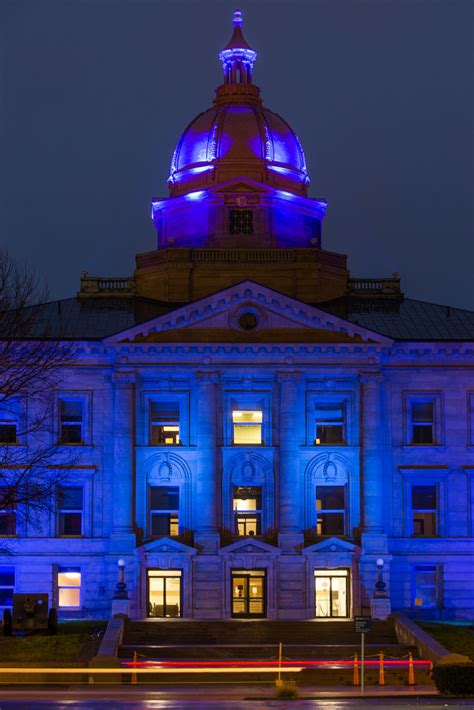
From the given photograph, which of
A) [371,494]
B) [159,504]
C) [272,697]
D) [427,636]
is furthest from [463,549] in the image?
[272,697]

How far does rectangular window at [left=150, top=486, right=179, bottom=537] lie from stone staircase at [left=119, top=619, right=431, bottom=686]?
5567mm

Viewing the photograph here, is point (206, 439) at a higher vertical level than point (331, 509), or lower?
higher

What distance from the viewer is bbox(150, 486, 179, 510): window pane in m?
72.4

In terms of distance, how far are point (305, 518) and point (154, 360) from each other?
11433 millimetres

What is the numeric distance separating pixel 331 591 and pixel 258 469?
7.35 metres

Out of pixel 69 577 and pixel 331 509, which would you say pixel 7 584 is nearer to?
pixel 69 577

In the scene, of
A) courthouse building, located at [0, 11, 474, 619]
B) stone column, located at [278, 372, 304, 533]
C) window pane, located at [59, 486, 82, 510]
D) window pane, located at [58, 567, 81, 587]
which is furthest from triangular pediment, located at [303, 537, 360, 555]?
window pane, located at [59, 486, 82, 510]

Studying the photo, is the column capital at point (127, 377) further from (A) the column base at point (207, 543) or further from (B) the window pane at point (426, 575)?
(B) the window pane at point (426, 575)

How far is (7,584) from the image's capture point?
235 feet

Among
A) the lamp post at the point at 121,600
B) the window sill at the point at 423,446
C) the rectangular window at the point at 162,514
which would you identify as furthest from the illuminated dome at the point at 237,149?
the lamp post at the point at 121,600

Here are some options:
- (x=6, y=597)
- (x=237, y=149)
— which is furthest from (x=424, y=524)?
(x=237, y=149)

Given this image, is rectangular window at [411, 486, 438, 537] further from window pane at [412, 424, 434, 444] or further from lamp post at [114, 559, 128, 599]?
lamp post at [114, 559, 128, 599]

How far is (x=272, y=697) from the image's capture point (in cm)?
4803

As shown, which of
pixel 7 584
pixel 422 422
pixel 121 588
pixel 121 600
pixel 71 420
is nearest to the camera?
pixel 121 600
